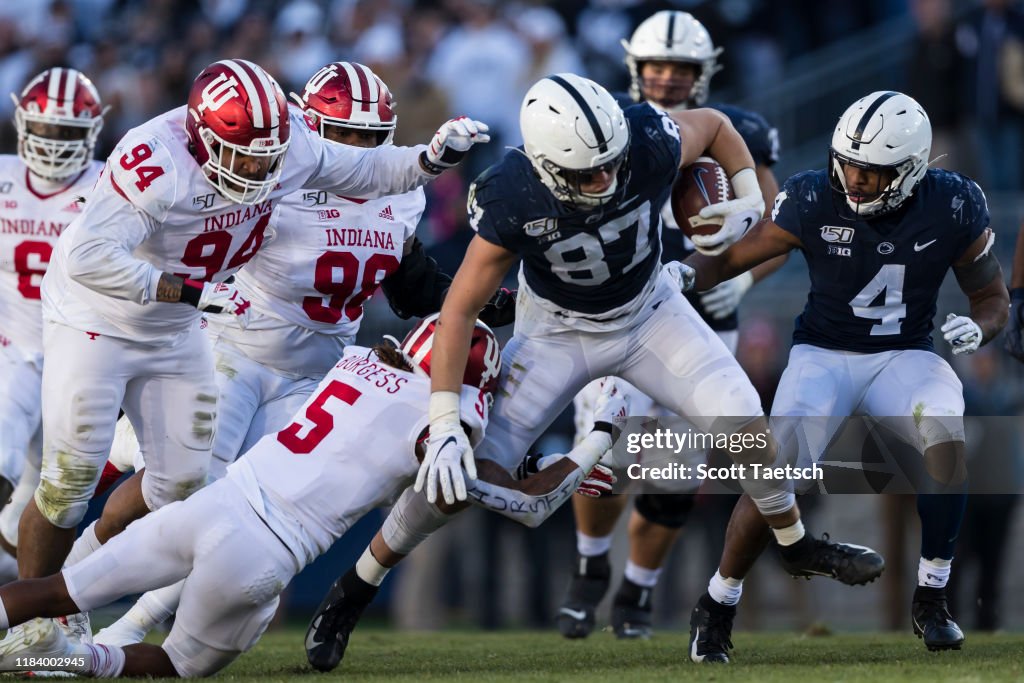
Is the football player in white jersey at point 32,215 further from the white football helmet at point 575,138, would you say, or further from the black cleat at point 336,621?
the white football helmet at point 575,138

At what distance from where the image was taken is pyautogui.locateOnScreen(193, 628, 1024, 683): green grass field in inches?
193

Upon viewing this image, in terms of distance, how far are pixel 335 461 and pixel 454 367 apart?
510 millimetres

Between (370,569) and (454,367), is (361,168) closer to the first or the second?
(454,367)

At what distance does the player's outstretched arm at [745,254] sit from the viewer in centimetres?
579

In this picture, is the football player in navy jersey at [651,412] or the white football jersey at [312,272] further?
the football player in navy jersey at [651,412]

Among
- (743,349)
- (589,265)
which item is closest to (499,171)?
(589,265)

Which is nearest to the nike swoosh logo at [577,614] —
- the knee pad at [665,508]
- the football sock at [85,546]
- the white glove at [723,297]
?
the knee pad at [665,508]

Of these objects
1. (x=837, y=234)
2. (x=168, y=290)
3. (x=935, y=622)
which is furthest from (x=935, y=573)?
(x=168, y=290)

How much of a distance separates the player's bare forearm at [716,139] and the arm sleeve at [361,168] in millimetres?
1013

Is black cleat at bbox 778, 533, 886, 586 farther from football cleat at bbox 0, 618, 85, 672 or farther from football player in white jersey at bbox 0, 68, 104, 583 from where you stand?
football player in white jersey at bbox 0, 68, 104, 583

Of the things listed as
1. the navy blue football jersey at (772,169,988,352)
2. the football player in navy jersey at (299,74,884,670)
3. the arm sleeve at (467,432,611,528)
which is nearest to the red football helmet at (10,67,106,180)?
the football player in navy jersey at (299,74,884,670)

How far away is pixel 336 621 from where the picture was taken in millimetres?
5582

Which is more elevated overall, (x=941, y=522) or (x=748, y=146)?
(x=748, y=146)

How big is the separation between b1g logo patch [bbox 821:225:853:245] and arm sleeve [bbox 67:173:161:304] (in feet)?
7.92
